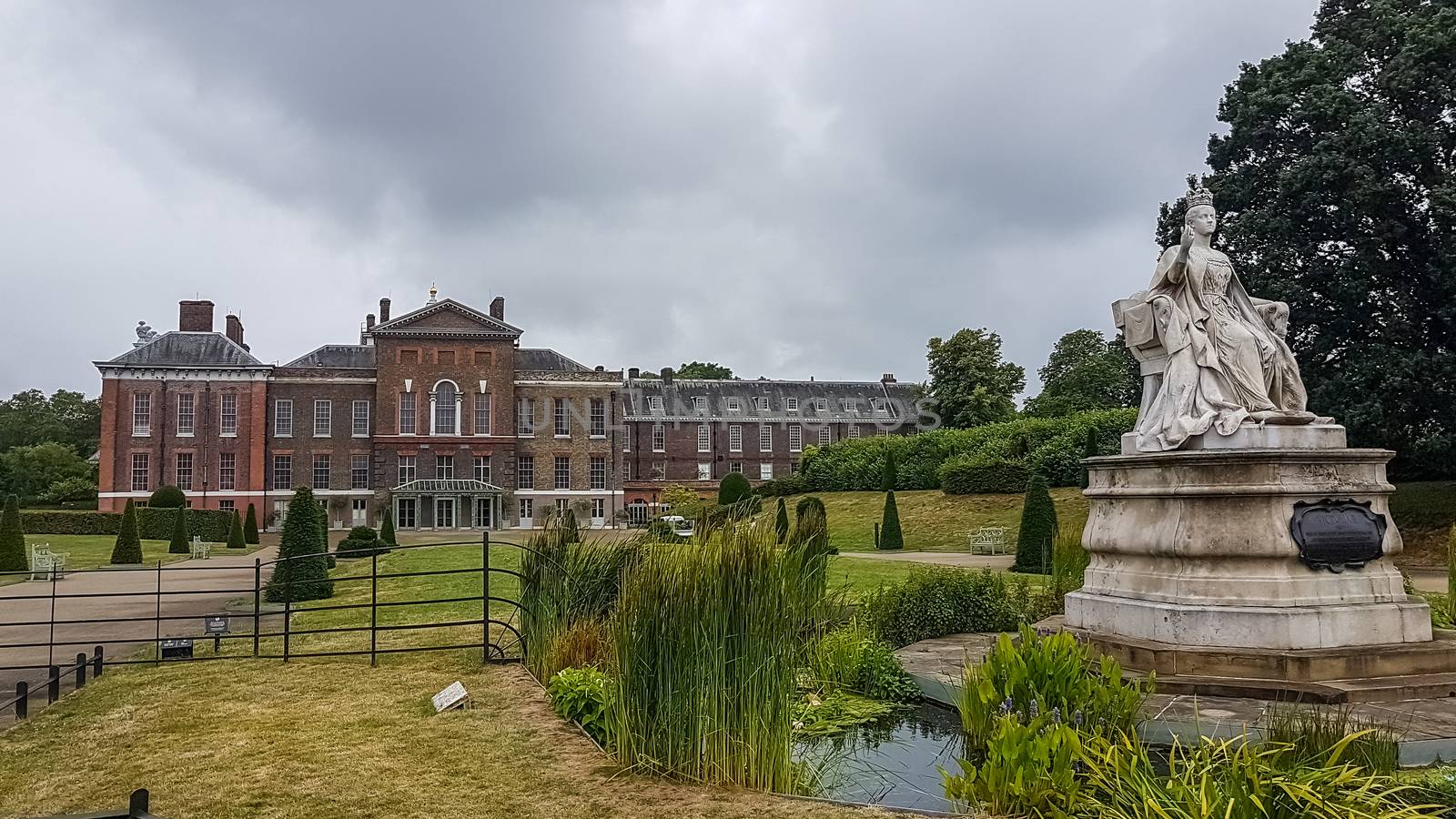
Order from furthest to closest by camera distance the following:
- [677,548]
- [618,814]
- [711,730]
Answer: [677,548], [711,730], [618,814]

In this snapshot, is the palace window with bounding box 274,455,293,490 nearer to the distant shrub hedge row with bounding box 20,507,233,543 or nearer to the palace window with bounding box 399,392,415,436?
the palace window with bounding box 399,392,415,436

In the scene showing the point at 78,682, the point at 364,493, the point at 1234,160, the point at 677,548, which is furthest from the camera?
the point at 364,493

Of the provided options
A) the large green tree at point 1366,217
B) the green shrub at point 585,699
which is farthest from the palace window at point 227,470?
the green shrub at point 585,699

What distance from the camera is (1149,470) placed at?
7.61 meters

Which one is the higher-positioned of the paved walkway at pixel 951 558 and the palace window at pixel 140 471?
the palace window at pixel 140 471

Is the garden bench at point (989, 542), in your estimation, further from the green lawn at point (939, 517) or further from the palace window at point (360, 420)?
the palace window at point (360, 420)

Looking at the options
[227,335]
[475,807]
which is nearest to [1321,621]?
[475,807]

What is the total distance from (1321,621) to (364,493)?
173 ft

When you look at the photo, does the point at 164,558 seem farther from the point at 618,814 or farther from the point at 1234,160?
the point at 1234,160

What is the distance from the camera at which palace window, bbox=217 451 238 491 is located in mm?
51656

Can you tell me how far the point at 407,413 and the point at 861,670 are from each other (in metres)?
49.7

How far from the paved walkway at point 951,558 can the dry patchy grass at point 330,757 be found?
15.6m

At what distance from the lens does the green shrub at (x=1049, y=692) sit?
187 inches

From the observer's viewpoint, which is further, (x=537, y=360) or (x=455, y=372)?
(x=537, y=360)
